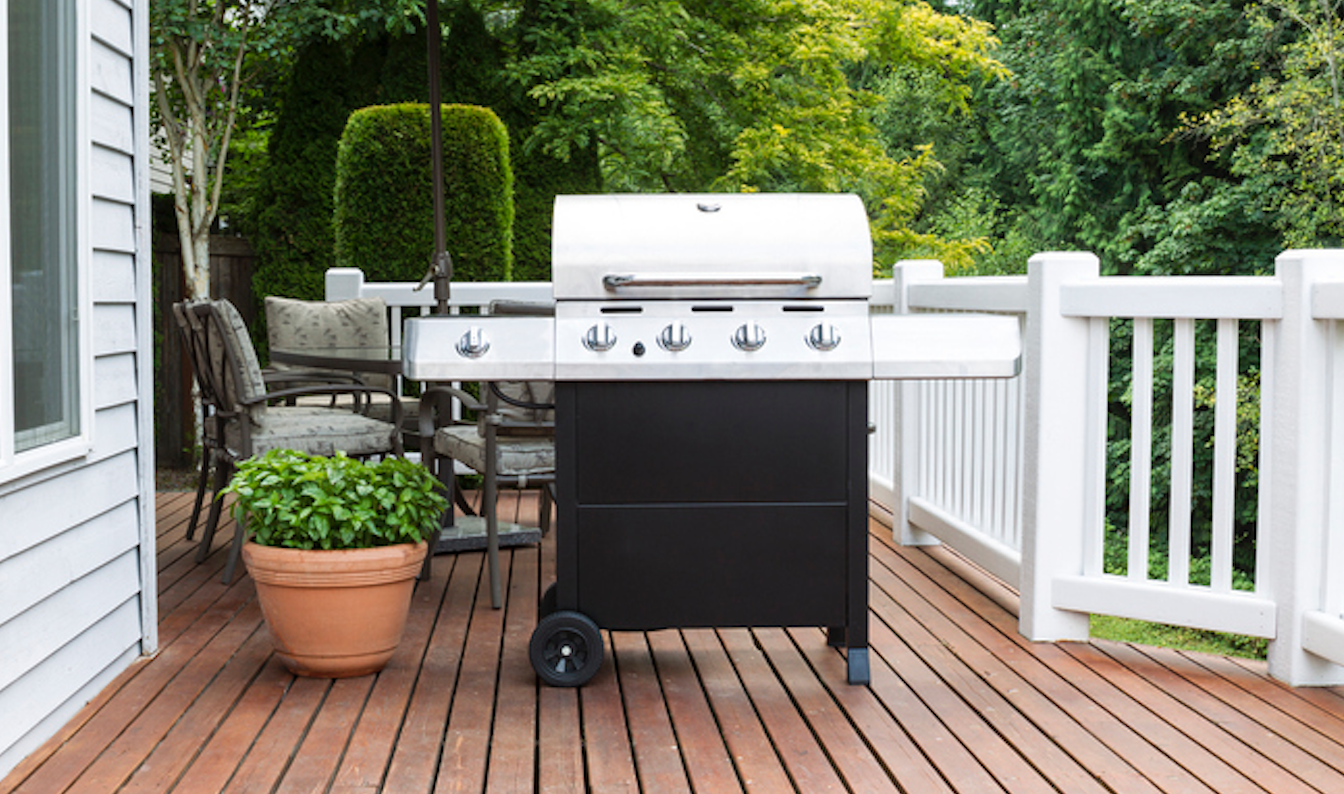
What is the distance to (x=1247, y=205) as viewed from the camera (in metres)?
12.7

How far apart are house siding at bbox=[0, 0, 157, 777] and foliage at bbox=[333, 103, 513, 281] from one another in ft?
12.3

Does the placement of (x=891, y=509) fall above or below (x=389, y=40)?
below

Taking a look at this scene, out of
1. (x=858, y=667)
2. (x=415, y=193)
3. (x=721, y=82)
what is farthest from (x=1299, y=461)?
(x=721, y=82)

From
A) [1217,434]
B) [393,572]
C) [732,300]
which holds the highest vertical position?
[732,300]

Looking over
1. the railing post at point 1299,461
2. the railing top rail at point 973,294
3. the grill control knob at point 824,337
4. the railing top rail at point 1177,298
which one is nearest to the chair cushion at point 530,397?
the grill control knob at point 824,337

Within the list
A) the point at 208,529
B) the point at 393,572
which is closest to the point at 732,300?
the point at 393,572

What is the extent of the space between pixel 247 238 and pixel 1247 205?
995cm

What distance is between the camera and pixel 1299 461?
2787 mm

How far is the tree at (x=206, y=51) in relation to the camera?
7.45m

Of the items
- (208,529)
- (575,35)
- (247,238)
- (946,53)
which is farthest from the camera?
(946,53)

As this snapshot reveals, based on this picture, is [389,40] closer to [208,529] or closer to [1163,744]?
[208,529]

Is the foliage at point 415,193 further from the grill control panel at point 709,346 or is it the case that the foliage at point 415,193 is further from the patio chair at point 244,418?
the grill control panel at point 709,346

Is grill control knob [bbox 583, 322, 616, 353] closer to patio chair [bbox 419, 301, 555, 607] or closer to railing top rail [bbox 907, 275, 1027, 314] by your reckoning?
patio chair [bbox 419, 301, 555, 607]

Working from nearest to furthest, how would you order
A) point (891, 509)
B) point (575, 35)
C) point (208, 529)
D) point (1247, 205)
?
point (208, 529) → point (891, 509) → point (575, 35) → point (1247, 205)
